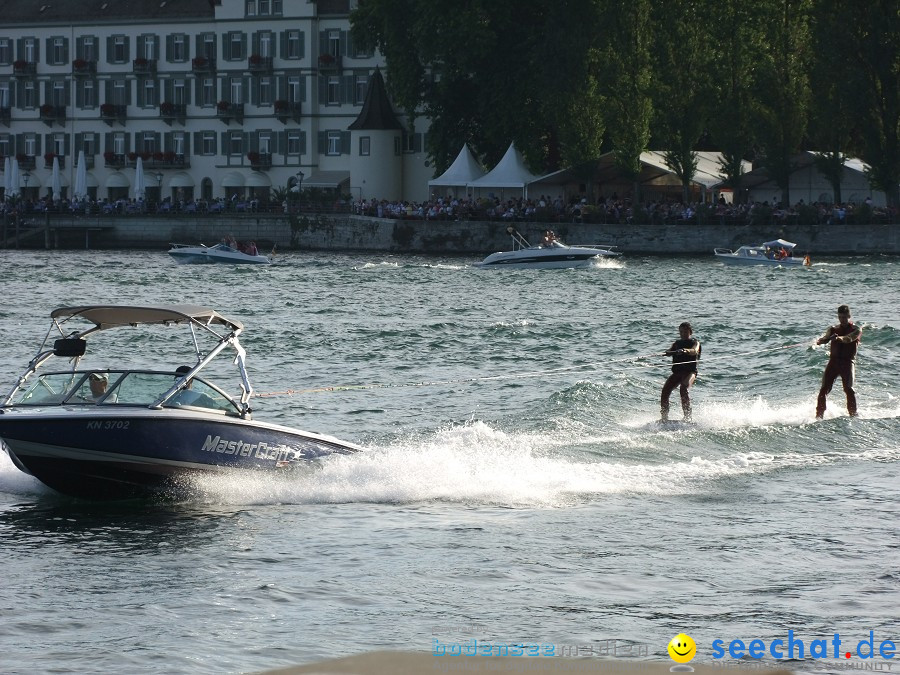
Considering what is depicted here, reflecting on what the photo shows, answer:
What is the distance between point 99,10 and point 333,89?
17917 mm

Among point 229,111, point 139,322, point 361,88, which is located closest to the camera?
point 139,322

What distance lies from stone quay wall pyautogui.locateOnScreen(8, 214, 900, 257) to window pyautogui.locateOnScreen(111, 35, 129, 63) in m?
15.5

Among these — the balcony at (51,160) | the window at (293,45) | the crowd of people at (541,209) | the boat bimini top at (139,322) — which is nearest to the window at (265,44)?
the window at (293,45)

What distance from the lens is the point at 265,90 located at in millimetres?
99062

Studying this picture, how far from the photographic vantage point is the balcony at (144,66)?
10162 cm

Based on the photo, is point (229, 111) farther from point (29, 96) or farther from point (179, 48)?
point (29, 96)

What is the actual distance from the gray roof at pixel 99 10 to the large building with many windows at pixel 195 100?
100 mm

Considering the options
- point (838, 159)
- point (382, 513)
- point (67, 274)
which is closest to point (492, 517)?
point (382, 513)

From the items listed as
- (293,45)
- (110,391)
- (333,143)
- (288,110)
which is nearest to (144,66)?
(293,45)

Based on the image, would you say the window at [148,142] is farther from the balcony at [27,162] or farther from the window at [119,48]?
the balcony at [27,162]

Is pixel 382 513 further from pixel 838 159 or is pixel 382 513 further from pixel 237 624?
pixel 838 159

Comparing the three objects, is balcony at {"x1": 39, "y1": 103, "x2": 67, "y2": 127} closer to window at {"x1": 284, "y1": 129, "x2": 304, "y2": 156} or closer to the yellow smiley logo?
window at {"x1": 284, "y1": 129, "x2": 304, "y2": 156}

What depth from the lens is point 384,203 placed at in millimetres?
83812

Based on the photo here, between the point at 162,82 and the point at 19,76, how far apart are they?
10.7m
